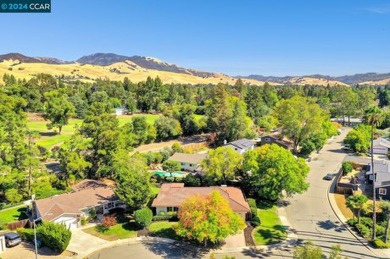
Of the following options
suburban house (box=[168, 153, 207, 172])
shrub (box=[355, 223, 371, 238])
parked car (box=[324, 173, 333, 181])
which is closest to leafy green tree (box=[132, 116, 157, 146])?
suburban house (box=[168, 153, 207, 172])

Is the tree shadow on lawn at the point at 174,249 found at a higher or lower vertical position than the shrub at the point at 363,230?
lower

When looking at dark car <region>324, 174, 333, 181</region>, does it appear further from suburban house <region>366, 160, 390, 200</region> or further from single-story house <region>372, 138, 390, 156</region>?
single-story house <region>372, 138, 390, 156</region>

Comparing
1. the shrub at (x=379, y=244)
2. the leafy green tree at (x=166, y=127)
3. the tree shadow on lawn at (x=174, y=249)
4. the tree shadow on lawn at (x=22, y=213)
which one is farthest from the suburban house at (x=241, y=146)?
the tree shadow on lawn at (x=22, y=213)

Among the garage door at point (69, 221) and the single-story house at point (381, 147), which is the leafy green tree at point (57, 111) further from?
the single-story house at point (381, 147)

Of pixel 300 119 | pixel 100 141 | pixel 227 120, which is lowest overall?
pixel 100 141

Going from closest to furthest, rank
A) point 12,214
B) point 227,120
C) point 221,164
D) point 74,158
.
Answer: point 12,214 < point 221,164 < point 74,158 < point 227,120

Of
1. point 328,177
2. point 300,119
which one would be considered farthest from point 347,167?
point 300,119

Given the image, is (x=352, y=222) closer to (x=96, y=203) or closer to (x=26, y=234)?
(x=96, y=203)
